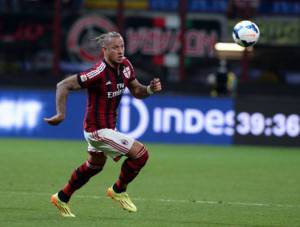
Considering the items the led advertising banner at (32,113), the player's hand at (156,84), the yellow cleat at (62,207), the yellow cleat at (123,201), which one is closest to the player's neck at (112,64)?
the player's hand at (156,84)

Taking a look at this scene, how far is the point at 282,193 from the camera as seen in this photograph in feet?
43.5

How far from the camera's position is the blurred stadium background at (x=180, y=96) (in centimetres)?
1255

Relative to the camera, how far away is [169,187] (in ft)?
45.0

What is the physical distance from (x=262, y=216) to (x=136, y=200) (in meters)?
1.83

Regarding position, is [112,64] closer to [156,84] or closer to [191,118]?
[156,84]

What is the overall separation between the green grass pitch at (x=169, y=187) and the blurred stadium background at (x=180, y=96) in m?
0.03

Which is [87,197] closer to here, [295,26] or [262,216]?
[262,216]

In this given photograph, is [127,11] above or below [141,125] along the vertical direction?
above

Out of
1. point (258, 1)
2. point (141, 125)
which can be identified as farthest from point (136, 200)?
point (258, 1)

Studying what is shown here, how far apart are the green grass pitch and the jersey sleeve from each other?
4.70 feet

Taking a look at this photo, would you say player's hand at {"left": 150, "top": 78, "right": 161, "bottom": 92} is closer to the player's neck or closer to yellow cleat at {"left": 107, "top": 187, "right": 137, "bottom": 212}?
the player's neck

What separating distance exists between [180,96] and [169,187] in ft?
26.7

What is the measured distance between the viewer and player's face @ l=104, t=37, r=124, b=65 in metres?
10.6

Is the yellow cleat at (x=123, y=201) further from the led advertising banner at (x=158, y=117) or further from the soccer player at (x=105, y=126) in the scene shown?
the led advertising banner at (x=158, y=117)
